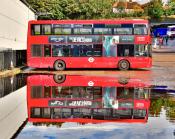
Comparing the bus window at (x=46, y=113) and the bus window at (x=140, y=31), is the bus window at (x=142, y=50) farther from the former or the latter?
the bus window at (x=46, y=113)

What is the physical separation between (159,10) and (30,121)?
12608cm

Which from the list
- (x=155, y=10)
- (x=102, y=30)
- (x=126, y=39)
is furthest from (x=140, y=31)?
(x=155, y=10)

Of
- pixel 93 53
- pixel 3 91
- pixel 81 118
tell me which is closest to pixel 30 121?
pixel 81 118

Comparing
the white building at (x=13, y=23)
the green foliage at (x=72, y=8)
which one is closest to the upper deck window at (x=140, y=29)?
the white building at (x=13, y=23)

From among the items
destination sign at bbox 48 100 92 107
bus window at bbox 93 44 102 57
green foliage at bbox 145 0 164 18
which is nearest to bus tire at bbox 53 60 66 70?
bus window at bbox 93 44 102 57

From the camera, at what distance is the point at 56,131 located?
35.3ft

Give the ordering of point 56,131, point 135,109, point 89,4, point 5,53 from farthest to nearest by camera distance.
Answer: point 89,4, point 5,53, point 135,109, point 56,131

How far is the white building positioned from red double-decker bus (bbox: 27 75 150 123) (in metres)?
12.7

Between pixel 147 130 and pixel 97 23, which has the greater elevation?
pixel 97 23

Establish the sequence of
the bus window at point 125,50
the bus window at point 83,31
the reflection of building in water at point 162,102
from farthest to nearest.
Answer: the bus window at point 83,31 < the bus window at point 125,50 < the reflection of building in water at point 162,102

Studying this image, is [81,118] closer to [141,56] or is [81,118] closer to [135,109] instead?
[135,109]

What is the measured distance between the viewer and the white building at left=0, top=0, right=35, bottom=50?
3619 centimetres

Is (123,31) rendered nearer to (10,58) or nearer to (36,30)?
(36,30)

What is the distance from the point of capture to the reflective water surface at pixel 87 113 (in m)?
10.6
